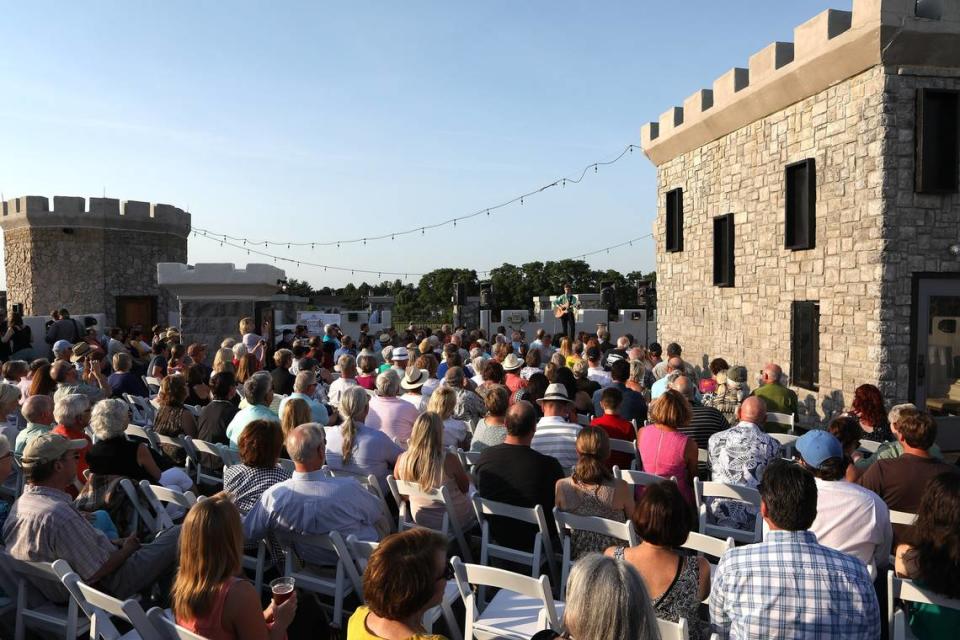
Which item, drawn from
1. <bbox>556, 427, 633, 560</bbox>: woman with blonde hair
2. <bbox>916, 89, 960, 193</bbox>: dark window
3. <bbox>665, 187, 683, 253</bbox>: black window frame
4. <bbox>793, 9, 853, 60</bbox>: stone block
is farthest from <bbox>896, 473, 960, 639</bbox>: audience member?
<bbox>665, 187, 683, 253</bbox>: black window frame

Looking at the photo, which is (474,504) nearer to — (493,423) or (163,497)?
(493,423)

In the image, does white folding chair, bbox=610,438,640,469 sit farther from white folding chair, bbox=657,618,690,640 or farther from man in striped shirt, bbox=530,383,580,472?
white folding chair, bbox=657,618,690,640

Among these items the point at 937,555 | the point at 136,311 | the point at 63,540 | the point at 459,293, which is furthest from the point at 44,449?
the point at 136,311

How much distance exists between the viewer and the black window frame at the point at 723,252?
10844 millimetres

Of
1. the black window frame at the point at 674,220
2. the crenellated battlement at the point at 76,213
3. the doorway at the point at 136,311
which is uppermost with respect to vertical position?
the crenellated battlement at the point at 76,213

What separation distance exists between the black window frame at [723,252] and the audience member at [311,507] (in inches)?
348

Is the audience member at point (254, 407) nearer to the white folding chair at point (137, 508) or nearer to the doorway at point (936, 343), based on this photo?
the white folding chair at point (137, 508)

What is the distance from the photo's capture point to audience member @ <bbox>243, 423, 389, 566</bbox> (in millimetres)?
3297

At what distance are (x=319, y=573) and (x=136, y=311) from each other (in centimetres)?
2009

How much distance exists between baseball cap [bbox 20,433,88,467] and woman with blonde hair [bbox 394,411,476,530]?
172 cm

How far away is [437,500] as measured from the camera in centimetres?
389

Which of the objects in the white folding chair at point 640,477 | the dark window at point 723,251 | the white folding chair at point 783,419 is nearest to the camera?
the white folding chair at point 640,477

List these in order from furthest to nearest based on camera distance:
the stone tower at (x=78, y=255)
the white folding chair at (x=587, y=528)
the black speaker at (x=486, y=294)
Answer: the stone tower at (x=78, y=255) → the black speaker at (x=486, y=294) → the white folding chair at (x=587, y=528)

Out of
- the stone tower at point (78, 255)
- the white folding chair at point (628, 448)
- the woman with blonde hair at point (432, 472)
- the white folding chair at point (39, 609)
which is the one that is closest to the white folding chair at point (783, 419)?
the white folding chair at point (628, 448)
